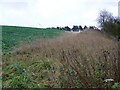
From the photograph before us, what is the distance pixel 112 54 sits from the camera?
20.9 feet

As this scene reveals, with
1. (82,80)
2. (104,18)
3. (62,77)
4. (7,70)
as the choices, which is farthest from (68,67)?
(104,18)

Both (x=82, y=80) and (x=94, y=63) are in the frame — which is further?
(x=94, y=63)

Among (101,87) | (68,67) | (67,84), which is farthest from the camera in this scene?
(68,67)

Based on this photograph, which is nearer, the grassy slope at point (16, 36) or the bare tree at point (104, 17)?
the grassy slope at point (16, 36)

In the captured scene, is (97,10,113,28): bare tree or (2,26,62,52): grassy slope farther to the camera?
(97,10,113,28): bare tree

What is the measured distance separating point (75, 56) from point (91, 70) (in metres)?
0.87

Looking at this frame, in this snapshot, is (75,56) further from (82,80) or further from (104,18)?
(104,18)

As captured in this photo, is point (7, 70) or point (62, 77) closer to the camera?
point (62, 77)

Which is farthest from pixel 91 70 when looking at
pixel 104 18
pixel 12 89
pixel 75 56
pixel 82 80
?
pixel 104 18

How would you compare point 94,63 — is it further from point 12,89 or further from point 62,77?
point 12,89

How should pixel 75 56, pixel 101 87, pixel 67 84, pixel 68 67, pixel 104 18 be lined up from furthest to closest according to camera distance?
pixel 104 18, pixel 75 56, pixel 68 67, pixel 67 84, pixel 101 87

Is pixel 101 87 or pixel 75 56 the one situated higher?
pixel 75 56

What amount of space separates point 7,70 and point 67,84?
148 inches

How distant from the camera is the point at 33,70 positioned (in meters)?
8.82
